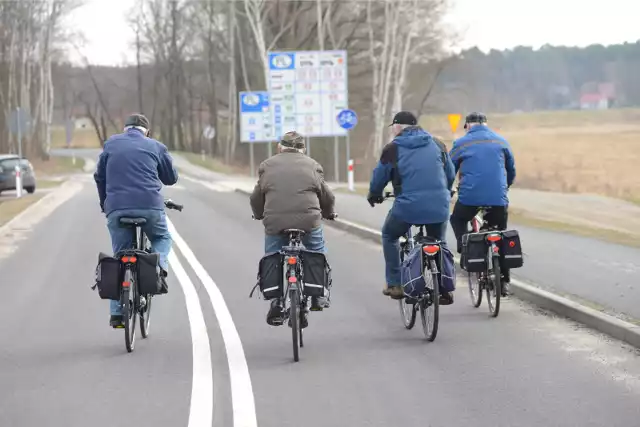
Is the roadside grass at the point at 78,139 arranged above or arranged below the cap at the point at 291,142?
below

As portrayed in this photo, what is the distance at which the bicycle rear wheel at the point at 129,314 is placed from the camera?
8.30 meters

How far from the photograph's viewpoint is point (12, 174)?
37344mm

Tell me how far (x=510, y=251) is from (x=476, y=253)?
298mm

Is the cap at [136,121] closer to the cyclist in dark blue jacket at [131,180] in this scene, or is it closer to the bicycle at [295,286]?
the cyclist in dark blue jacket at [131,180]

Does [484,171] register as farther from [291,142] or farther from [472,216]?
[291,142]

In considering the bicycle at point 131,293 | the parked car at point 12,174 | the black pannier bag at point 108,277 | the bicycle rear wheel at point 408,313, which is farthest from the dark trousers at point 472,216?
the parked car at point 12,174

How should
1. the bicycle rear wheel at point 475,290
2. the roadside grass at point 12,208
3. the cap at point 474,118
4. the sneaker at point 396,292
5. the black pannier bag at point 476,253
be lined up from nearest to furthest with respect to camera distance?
the sneaker at point 396,292 → the black pannier bag at point 476,253 → the cap at point 474,118 → the bicycle rear wheel at point 475,290 → the roadside grass at point 12,208

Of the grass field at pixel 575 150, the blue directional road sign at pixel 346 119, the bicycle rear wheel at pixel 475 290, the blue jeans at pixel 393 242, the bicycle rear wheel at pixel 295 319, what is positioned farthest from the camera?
the grass field at pixel 575 150

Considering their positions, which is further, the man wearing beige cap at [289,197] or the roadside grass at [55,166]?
the roadside grass at [55,166]

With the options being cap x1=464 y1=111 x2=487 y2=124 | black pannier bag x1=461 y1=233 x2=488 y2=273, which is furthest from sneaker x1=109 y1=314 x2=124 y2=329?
cap x1=464 y1=111 x2=487 y2=124

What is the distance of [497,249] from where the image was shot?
9.84 metres

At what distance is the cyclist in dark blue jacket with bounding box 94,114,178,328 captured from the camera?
8609mm

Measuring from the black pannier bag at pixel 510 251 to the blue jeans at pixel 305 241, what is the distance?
2.09 m

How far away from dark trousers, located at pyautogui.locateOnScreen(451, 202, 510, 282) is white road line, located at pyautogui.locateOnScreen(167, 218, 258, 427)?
2.31 meters
